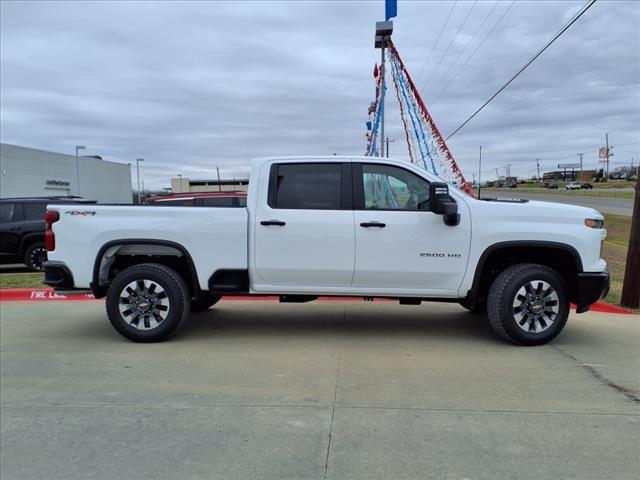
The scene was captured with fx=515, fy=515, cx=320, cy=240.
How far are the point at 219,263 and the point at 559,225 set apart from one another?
3638mm

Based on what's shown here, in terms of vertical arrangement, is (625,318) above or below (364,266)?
below

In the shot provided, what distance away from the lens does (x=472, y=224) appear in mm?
5418

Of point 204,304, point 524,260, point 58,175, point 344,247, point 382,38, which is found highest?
point 382,38

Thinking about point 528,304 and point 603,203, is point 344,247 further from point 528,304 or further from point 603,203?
point 603,203

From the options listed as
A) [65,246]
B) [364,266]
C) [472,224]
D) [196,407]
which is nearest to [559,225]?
[472,224]

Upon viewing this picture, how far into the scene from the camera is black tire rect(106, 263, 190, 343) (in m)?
5.63

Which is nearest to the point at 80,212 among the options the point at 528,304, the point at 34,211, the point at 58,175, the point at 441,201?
the point at 441,201

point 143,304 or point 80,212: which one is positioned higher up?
point 80,212

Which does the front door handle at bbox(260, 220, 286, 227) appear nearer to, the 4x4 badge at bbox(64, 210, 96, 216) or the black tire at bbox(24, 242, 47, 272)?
the 4x4 badge at bbox(64, 210, 96, 216)

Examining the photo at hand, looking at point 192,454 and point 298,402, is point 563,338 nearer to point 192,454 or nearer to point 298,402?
point 298,402

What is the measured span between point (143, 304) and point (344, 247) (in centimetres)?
230

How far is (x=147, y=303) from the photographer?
5.66 meters

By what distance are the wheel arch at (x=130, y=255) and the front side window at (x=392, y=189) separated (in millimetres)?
2073

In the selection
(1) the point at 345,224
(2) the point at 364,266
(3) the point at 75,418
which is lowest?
(3) the point at 75,418
